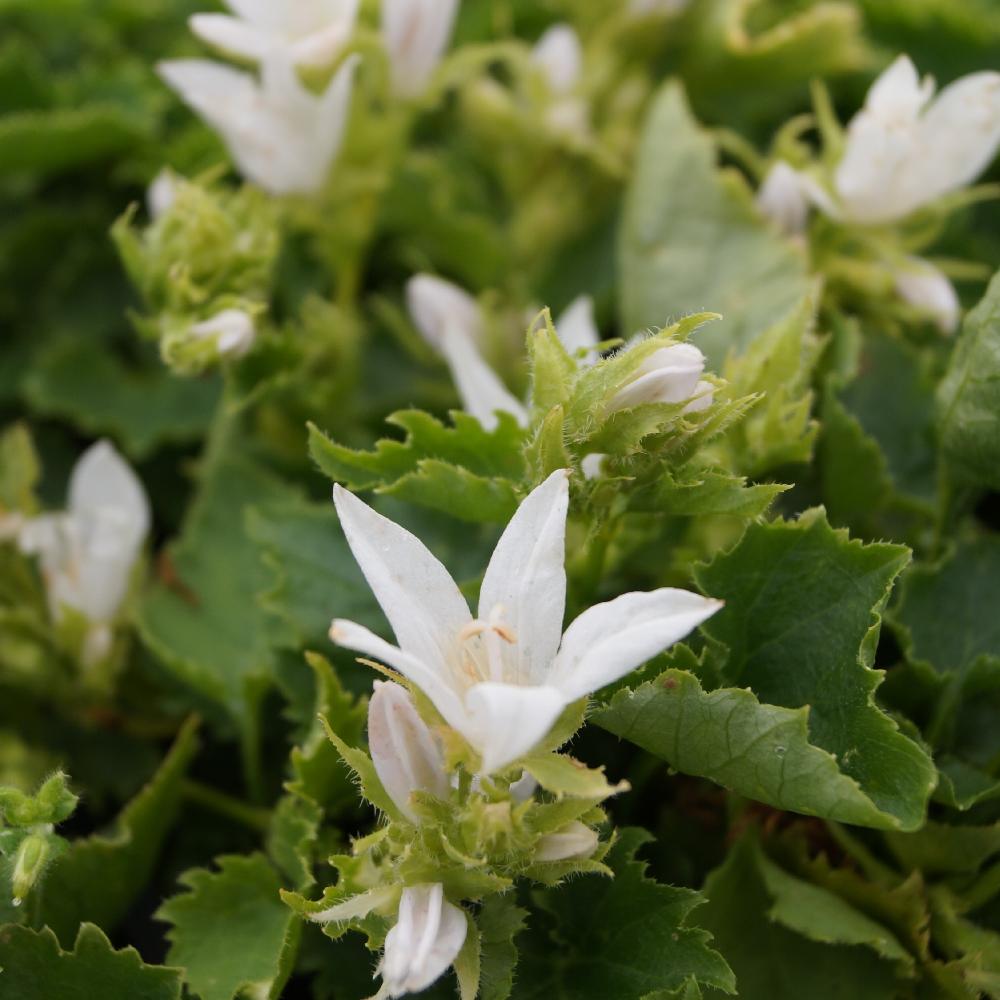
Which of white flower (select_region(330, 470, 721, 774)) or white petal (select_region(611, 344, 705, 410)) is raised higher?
white petal (select_region(611, 344, 705, 410))

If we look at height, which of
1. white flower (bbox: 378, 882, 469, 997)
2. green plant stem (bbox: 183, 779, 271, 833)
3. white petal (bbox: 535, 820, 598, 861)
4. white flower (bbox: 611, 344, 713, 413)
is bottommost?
green plant stem (bbox: 183, 779, 271, 833)

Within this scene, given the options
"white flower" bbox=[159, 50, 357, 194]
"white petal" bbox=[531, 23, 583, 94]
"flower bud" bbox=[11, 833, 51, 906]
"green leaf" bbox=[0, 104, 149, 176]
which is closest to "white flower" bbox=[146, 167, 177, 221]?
"white flower" bbox=[159, 50, 357, 194]

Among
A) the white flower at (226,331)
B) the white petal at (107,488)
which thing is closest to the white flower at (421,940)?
the white flower at (226,331)

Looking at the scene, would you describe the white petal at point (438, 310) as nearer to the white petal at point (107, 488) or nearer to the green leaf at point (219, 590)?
the green leaf at point (219, 590)

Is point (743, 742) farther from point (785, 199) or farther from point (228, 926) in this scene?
point (785, 199)

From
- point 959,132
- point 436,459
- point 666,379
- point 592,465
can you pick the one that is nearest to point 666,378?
point 666,379

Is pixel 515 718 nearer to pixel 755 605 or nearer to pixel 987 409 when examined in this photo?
pixel 755 605

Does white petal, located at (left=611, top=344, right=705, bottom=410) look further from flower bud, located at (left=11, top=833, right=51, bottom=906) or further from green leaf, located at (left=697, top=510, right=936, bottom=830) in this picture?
flower bud, located at (left=11, top=833, right=51, bottom=906)

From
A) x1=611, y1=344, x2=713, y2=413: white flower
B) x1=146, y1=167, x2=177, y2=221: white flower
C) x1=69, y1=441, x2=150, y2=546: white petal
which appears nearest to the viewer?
x1=611, y1=344, x2=713, y2=413: white flower
